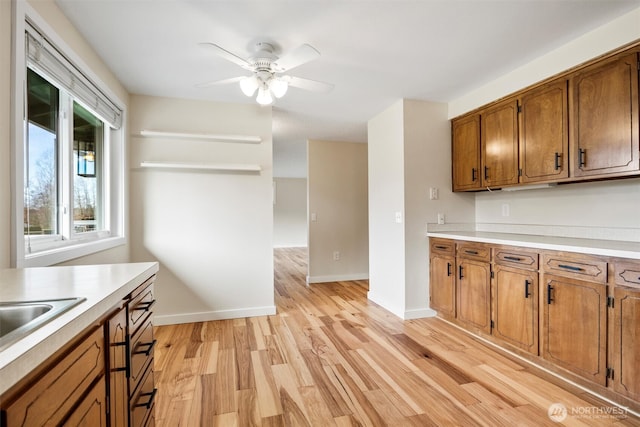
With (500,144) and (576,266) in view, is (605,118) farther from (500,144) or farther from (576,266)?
(576,266)

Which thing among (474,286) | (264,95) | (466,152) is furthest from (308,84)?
(474,286)

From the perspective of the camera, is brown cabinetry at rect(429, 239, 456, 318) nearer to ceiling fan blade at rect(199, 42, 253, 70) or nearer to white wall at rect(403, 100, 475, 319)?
white wall at rect(403, 100, 475, 319)

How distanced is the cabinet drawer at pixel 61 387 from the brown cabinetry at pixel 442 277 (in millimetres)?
2813

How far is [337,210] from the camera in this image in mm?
5039

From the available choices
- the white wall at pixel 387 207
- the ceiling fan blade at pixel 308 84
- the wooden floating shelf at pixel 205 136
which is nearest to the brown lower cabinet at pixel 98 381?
the ceiling fan blade at pixel 308 84

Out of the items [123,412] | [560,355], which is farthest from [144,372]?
[560,355]

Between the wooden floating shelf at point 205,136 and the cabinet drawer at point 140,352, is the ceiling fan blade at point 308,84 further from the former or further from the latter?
the cabinet drawer at point 140,352

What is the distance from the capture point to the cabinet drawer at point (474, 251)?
2.54 m

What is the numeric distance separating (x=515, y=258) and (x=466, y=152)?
1.28 m

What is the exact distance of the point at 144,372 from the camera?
130 cm

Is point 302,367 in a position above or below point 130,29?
below

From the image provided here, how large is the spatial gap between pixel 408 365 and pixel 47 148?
2.76 meters

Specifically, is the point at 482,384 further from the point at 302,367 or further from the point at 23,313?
the point at 23,313

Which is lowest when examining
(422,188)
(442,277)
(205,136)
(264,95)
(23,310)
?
(442,277)
